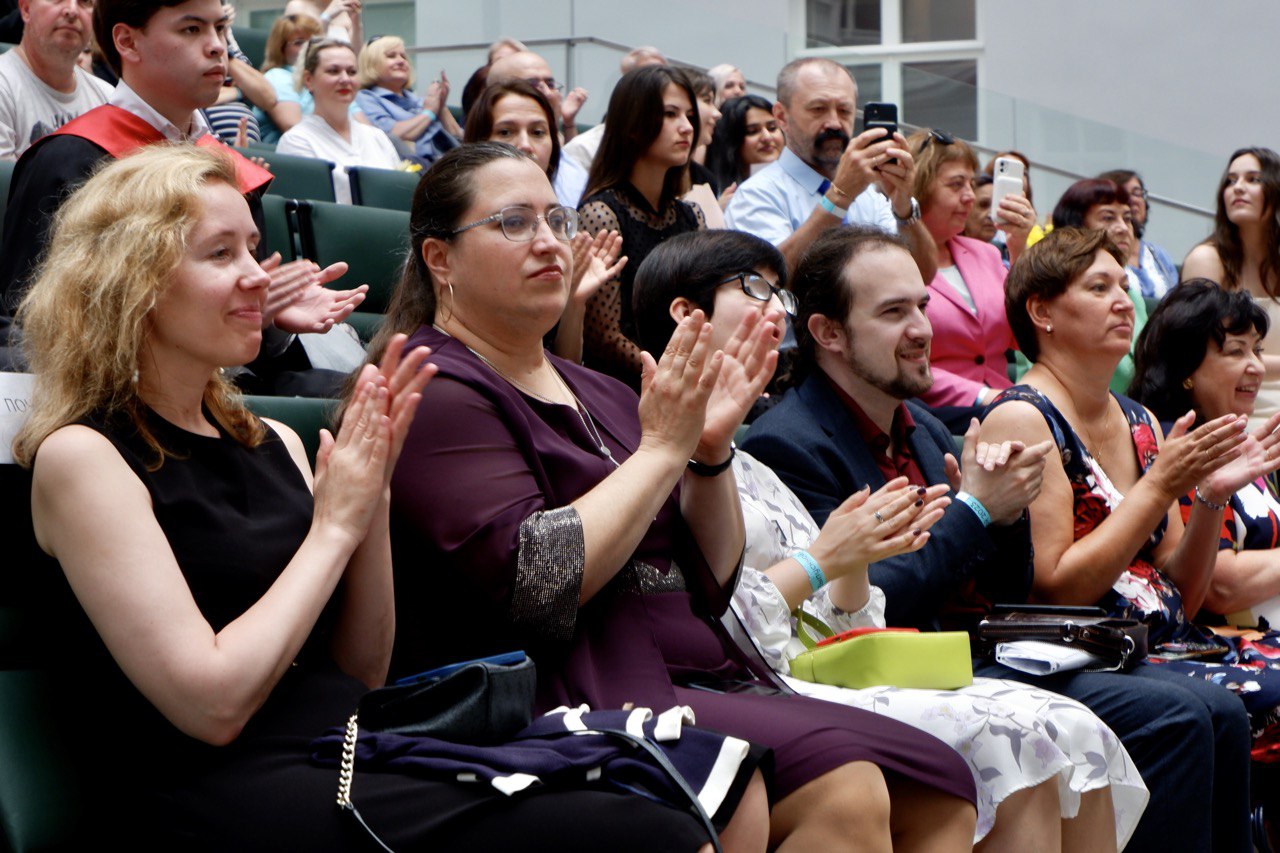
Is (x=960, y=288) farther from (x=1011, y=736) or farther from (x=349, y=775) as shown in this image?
(x=349, y=775)

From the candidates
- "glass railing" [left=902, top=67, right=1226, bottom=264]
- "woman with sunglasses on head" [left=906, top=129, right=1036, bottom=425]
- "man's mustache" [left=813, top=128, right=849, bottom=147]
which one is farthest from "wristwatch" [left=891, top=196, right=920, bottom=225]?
"glass railing" [left=902, top=67, right=1226, bottom=264]

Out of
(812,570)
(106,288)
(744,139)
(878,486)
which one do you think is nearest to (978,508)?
(878,486)

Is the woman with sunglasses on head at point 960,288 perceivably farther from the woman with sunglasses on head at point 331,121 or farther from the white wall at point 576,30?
the white wall at point 576,30

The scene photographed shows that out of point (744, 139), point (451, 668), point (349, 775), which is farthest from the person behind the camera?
point (744, 139)

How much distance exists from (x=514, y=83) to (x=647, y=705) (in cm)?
258

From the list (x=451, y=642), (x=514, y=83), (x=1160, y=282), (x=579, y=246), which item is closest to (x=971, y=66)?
(x=1160, y=282)

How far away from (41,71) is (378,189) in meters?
1.13

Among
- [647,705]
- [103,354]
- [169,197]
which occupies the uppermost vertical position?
[169,197]

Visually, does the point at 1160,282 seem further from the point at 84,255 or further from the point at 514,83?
the point at 84,255

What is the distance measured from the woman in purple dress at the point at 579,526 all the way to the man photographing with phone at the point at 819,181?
1.61m

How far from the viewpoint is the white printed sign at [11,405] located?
167 centimetres

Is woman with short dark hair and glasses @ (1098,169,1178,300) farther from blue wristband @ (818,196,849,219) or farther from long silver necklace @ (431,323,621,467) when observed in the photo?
long silver necklace @ (431,323,621,467)

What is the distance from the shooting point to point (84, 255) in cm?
172

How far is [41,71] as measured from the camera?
152 inches
